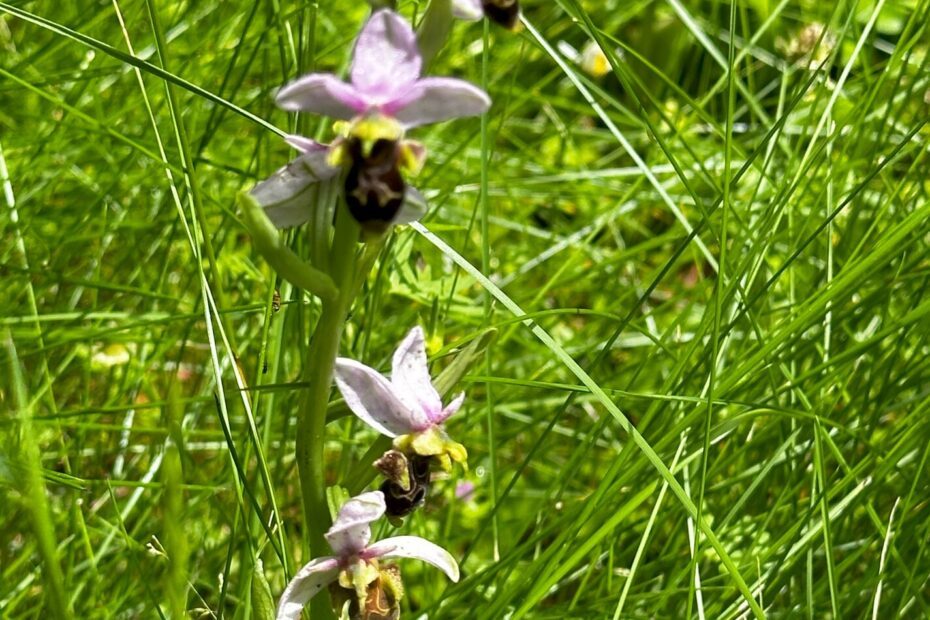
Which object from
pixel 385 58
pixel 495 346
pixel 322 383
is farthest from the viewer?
pixel 495 346

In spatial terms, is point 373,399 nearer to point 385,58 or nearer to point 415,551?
point 415,551

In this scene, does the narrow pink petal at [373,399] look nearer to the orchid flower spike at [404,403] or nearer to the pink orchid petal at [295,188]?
the orchid flower spike at [404,403]

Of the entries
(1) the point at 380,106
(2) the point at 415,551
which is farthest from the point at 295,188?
(2) the point at 415,551

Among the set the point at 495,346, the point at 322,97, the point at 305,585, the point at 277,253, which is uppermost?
the point at 322,97

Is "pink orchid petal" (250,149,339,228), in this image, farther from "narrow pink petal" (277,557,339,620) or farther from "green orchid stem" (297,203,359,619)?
"narrow pink petal" (277,557,339,620)

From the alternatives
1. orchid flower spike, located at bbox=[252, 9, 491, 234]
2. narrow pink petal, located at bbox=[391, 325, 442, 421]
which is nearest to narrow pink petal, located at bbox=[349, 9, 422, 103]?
orchid flower spike, located at bbox=[252, 9, 491, 234]

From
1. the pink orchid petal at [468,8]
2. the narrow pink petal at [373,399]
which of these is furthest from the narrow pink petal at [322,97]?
the narrow pink petal at [373,399]

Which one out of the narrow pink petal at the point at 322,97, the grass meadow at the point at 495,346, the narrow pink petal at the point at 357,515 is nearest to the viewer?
the narrow pink petal at the point at 322,97
